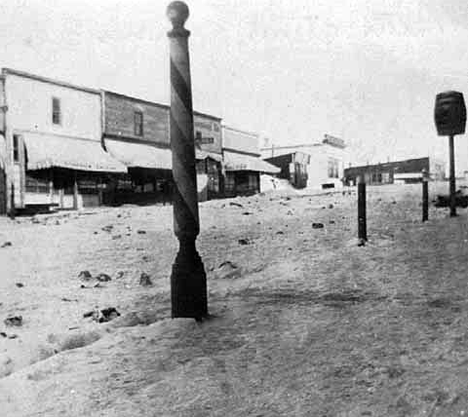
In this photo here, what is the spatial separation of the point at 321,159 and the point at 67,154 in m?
26.7

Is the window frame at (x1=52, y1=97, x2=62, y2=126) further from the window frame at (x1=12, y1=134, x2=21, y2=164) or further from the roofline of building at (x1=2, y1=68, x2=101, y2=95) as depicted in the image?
the window frame at (x1=12, y1=134, x2=21, y2=164)

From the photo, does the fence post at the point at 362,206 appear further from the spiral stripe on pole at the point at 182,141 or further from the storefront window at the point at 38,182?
the storefront window at the point at 38,182

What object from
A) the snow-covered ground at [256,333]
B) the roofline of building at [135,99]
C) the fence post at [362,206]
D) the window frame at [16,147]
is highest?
the roofline of building at [135,99]

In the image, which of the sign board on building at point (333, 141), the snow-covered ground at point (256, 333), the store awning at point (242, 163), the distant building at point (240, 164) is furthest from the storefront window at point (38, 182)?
the sign board on building at point (333, 141)

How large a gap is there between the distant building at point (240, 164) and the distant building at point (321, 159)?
8519mm

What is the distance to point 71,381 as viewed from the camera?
235 cm

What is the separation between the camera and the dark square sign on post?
786cm

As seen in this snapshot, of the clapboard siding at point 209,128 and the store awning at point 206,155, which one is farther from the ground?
the clapboard siding at point 209,128

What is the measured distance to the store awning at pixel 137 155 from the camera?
794 inches

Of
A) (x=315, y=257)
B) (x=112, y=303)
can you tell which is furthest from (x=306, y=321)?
(x=315, y=257)

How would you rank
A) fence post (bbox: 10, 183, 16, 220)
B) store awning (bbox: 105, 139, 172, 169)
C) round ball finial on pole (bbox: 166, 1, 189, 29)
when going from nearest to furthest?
round ball finial on pole (bbox: 166, 1, 189, 29)
fence post (bbox: 10, 183, 16, 220)
store awning (bbox: 105, 139, 172, 169)

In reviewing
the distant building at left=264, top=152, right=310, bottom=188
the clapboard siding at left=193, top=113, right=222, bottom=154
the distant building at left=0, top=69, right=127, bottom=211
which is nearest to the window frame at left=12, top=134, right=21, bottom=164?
the distant building at left=0, top=69, right=127, bottom=211

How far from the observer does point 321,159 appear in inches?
1618

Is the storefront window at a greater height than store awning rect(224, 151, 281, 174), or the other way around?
store awning rect(224, 151, 281, 174)
